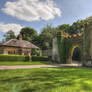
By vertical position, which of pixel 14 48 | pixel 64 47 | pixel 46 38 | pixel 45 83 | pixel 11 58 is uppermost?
pixel 46 38

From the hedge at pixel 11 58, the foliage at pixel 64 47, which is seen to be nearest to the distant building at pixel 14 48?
the hedge at pixel 11 58

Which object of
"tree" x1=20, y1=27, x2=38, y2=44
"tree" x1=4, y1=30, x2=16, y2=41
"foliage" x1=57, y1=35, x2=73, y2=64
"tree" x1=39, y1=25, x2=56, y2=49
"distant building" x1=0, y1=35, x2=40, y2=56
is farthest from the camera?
"tree" x1=4, y1=30, x2=16, y2=41

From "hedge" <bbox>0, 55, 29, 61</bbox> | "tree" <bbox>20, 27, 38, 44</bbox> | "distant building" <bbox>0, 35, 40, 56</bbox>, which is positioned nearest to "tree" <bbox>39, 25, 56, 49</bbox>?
"tree" <bbox>20, 27, 38, 44</bbox>

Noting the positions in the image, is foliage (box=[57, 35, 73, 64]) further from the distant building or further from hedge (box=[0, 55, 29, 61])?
the distant building

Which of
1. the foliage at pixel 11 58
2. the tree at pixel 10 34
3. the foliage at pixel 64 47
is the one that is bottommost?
the foliage at pixel 11 58

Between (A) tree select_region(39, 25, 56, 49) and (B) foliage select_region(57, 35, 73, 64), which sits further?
(A) tree select_region(39, 25, 56, 49)

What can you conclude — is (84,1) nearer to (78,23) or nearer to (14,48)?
(14,48)

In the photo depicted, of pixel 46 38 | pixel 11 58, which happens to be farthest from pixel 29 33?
pixel 11 58

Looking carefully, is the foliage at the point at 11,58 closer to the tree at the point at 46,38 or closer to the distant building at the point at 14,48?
the distant building at the point at 14,48

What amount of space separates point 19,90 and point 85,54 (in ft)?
37.3

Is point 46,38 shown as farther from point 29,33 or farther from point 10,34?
point 10,34

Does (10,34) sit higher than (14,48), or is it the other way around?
(10,34)

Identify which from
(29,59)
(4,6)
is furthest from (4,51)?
(4,6)

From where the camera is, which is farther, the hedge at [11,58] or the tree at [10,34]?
the tree at [10,34]
